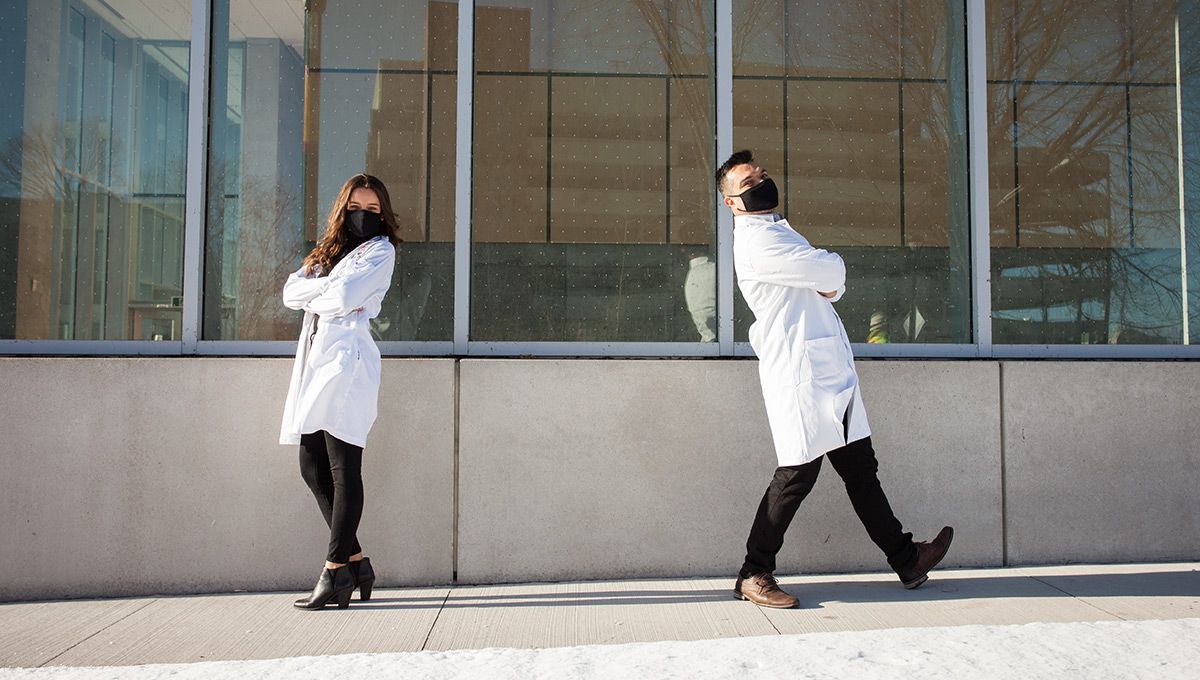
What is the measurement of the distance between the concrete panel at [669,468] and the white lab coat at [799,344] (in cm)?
60

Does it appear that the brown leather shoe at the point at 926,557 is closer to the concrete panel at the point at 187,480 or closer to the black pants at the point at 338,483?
the concrete panel at the point at 187,480

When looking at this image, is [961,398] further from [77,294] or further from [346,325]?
[77,294]

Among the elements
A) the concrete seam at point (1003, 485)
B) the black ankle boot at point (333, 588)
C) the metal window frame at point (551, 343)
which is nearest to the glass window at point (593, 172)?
the metal window frame at point (551, 343)

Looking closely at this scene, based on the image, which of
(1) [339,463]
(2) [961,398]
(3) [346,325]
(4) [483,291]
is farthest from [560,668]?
(2) [961,398]

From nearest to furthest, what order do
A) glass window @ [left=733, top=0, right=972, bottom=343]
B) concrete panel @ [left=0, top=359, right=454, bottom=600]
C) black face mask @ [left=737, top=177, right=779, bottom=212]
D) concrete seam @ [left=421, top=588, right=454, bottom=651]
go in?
1. concrete seam @ [left=421, top=588, right=454, bottom=651]
2. black face mask @ [left=737, top=177, right=779, bottom=212]
3. concrete panel @ [left=0, top=359, right=454, bottom=600]
4. glass window @ [left=733, top=0, right=972, bottom=343]

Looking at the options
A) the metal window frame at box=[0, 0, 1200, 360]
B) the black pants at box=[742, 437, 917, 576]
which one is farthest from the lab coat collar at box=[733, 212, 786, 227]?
the black pants at box=[742, 437, 917, 576]

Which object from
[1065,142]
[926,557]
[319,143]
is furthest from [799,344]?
[319,143]

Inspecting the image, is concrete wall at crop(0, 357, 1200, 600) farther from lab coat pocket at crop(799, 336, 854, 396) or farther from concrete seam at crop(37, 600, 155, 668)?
lab coat pocket at crop(799, 336, 854, 396)

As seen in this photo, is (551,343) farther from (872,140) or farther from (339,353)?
(872,140)

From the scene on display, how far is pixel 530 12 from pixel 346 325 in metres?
2.04

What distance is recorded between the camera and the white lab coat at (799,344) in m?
3.15

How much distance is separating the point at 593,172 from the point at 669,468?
1.57 metres

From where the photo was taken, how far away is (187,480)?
11.9 ft

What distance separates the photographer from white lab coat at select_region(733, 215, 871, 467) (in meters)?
3.15
